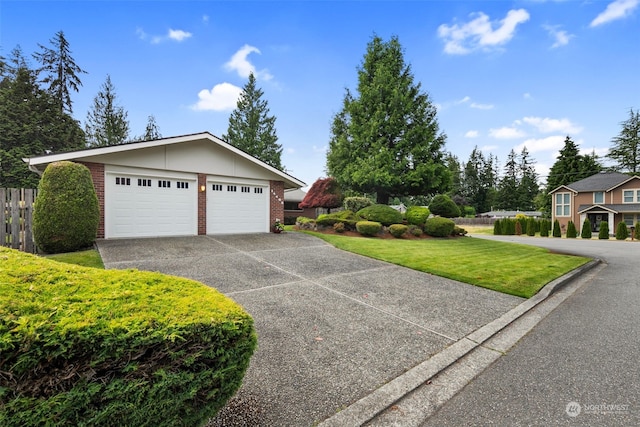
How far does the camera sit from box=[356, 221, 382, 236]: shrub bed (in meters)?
13.1

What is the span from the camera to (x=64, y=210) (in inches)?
279

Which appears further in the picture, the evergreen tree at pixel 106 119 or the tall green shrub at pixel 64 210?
the evergreen tree at pixel 106 119

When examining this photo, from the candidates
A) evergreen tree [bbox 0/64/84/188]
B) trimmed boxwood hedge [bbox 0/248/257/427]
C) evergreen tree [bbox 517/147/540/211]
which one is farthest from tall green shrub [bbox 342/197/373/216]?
evergreen tree [bbox 517/147/540/211]

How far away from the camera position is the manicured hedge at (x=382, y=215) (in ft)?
46.5

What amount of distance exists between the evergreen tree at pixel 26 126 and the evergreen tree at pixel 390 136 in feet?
70.9

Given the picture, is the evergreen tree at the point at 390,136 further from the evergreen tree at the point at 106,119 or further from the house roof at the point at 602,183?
the evergreen tree at the point at 106,119

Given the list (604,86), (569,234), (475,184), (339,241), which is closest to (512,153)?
(475,184)

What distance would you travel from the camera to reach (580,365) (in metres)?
3.03

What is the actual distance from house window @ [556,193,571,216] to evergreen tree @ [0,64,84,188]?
44800 mm

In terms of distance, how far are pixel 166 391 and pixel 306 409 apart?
45.3 inches

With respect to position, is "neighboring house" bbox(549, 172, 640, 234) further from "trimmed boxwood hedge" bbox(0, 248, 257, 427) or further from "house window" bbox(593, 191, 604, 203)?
"trimmed boxwood hedge" bbox(0, 248, 257, 427)

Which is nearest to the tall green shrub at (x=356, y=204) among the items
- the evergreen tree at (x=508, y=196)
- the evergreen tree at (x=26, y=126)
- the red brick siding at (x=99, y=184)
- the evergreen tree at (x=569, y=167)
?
the red brick siding at (x=99, y=184)

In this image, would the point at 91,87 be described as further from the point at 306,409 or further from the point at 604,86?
the point at 604,86

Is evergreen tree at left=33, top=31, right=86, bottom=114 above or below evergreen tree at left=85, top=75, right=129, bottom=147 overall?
above
